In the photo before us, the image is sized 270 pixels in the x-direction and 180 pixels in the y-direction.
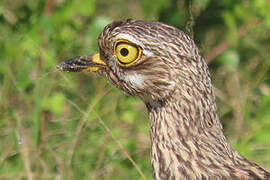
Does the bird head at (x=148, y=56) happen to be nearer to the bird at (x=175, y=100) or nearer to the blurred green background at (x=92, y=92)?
the bird at (x=175, y=100)

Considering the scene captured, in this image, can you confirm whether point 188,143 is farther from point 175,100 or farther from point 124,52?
point 124,52

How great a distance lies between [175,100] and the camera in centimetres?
297

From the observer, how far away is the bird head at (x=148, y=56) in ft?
9.64

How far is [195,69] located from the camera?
2.95m

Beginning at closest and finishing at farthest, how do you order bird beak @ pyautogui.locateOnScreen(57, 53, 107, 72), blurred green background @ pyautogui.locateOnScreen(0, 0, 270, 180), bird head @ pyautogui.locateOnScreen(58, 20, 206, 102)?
bird head @ pyautogui.locateOnScreen(58, 20, 206, 102)
bird beak @ pyautogui.locateOnScreen(57, 53, 107, 72)
blurred green background @ pyautogui.locateOnScreen(0, 0, 270, 180)

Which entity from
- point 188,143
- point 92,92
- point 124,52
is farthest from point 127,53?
point 92,92

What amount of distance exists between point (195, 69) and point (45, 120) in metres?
1.98

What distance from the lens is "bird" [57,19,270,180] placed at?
2.94 m

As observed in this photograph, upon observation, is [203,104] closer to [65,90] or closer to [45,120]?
[65,90]

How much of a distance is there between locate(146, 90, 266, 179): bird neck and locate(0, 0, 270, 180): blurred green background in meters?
0.73

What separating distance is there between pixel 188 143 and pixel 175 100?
0.22 m

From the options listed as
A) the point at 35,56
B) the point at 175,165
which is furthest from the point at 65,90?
the point at 175,165

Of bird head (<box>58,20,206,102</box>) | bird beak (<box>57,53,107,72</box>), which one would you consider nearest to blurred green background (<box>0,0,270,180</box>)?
bird beak (<box>57,53,107,72</box>)

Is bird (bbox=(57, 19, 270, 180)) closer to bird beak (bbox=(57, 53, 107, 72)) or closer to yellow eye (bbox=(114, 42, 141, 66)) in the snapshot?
yellow eye (bbox=(114, 42, 141, 66))
